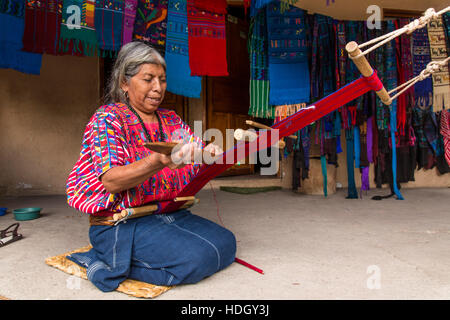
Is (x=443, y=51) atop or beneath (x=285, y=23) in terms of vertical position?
beneath

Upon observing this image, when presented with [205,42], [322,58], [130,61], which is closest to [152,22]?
[205,42]

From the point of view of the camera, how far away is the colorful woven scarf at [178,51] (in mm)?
2732

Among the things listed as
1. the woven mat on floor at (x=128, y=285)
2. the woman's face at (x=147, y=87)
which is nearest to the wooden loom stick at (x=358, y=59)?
the woman's face at (x=147, y=87)

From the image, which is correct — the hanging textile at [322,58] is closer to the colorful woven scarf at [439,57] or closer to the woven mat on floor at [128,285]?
the colorful woven scarf at [439,57]

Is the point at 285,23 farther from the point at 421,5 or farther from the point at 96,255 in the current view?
the point at 96,255

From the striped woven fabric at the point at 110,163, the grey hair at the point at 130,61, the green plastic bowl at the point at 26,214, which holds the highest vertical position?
the grey hair at the point at 130,61

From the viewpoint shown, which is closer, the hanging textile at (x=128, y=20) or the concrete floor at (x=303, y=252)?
the concrete floor at (x=303, y=252)

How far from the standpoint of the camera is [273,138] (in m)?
1.38

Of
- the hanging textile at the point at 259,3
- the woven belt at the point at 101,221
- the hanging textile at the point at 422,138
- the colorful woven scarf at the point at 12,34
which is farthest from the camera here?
the hanging textile at the point at 422,138

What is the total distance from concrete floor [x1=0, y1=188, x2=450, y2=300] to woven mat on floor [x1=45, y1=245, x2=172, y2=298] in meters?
0.03

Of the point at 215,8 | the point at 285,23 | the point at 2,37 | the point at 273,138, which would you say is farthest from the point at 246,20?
the point at 273,138

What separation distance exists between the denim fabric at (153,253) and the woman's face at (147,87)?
0.55 m
